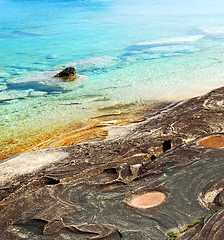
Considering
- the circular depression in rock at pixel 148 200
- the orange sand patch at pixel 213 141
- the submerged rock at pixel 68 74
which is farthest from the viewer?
the submerged rock at pixel 68 74

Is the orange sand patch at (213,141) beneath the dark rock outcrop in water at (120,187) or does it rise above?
above

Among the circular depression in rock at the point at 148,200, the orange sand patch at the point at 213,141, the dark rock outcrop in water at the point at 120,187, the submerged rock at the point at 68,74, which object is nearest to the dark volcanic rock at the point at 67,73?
the submerged rock at the point at 68,74

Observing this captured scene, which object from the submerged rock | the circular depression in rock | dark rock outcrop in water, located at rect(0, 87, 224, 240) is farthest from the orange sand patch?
the submerged rock

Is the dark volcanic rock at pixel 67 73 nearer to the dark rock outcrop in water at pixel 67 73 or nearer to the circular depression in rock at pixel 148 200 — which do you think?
the dark rock outcrop in water at pixel 67 73

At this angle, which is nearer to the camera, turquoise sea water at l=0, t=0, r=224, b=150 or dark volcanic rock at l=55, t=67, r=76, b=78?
turquoise sea water at l=0, t=0, r=224, b=150

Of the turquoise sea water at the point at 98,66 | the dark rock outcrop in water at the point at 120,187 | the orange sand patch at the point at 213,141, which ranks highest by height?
the turquoise sea water at the point at 98,66

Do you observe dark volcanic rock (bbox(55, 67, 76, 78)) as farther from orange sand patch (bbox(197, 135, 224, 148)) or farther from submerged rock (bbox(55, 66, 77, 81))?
orange sand patch (bbox(197, 135, 224, 148))
